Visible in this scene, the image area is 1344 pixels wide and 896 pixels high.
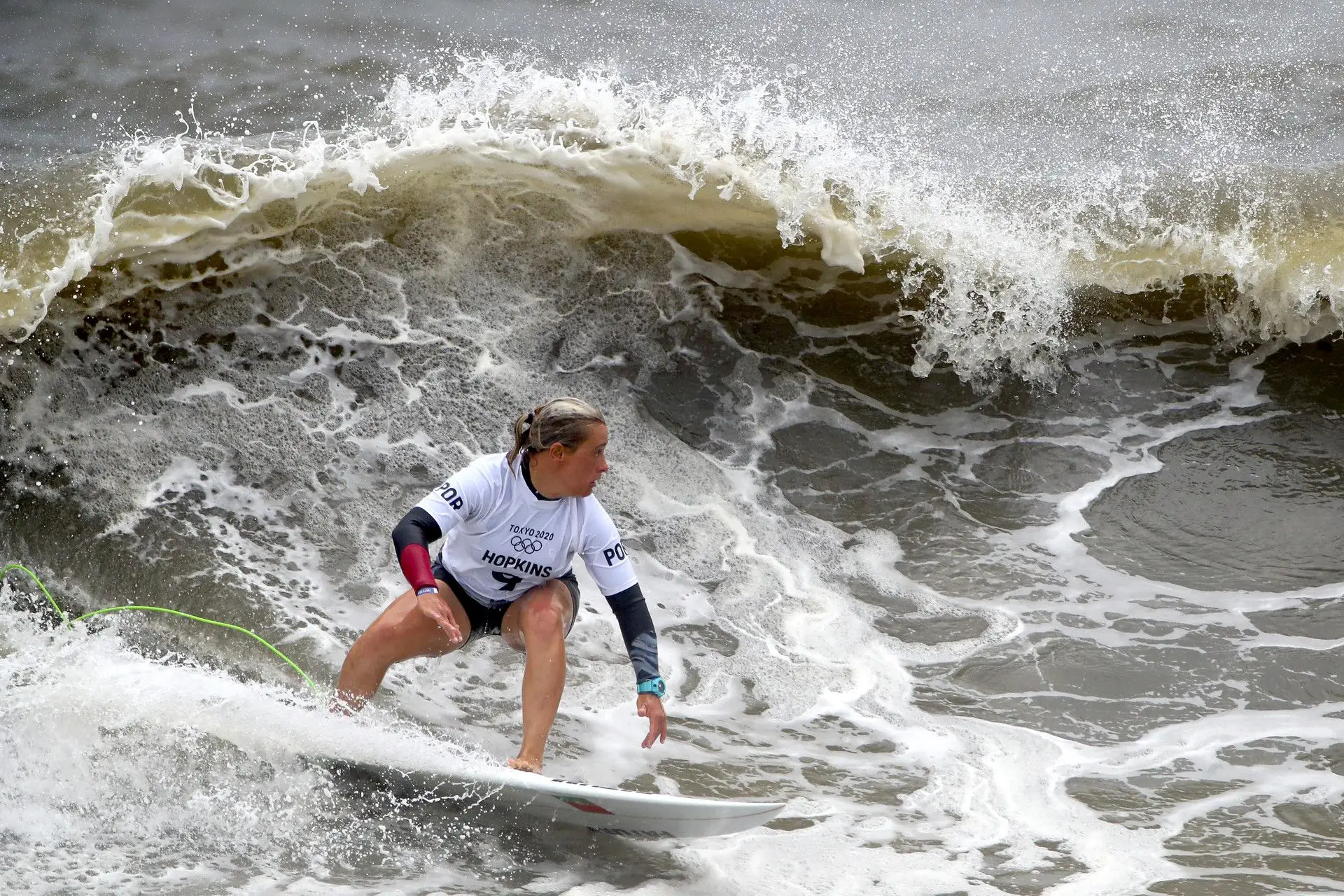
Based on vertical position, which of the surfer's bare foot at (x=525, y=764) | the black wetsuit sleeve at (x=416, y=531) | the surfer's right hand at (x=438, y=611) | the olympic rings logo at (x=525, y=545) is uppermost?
the black wetsuit sleeve at (x=416, y=531)

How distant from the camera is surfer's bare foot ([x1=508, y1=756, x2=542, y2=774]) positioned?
3580 mm

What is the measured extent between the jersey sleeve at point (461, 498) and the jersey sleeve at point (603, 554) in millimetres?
312

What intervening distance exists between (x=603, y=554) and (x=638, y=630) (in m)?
0.26

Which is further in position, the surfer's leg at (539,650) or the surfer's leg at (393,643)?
the surfer's leg at (393,643)

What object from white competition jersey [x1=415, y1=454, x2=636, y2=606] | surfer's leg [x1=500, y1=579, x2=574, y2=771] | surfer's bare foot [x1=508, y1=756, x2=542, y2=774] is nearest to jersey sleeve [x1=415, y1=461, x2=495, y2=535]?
white competition jersey [x1=415, y1=454, x2=636, y2=606]

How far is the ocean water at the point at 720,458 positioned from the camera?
3672 mm

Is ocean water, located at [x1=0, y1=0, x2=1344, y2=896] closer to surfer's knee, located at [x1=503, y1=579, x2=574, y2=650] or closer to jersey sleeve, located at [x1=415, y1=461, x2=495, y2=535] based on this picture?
surfer's knee, located at [x1=503, y1=579, x2=574, y2=650]

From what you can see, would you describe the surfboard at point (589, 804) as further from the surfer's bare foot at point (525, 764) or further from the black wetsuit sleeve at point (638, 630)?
the black wetsuit sleeve at point (638, 630)

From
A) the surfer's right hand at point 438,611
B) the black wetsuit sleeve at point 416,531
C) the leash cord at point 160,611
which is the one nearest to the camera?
the surfer's right hand at point 438,611

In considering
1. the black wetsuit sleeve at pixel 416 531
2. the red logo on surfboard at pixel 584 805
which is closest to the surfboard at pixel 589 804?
the red logo on surfboard at pixel 584 805

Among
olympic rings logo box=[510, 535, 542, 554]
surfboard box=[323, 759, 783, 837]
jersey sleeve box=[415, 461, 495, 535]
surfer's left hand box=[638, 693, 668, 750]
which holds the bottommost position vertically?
surfboard box=[323, 759, 783, 837]

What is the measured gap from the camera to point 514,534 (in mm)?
3773

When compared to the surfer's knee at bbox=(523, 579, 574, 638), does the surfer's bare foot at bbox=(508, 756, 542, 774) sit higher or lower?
lower

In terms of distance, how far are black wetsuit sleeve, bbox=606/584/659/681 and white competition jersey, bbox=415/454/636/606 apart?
0.04 m
